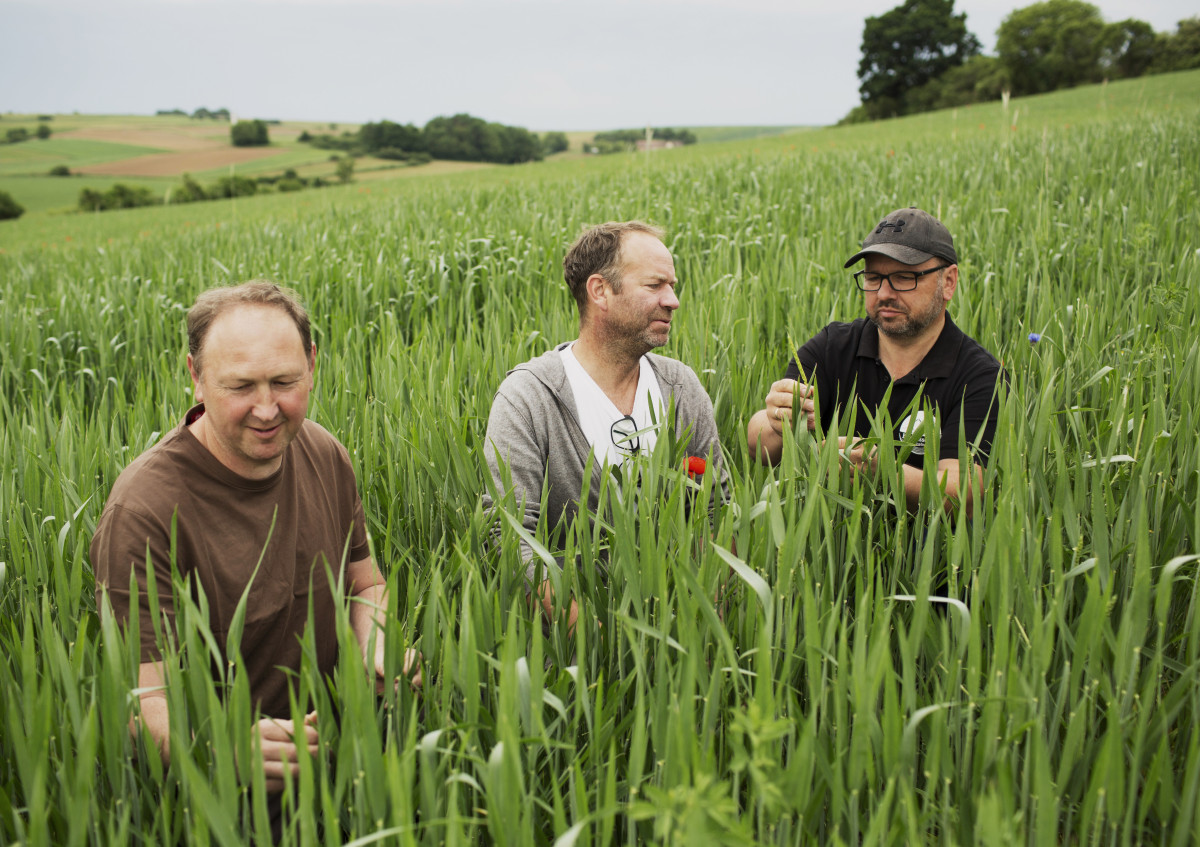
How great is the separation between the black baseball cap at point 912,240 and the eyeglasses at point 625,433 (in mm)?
952

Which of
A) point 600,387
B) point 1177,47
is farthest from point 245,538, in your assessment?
point 1177,47

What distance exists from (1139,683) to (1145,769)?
17cm

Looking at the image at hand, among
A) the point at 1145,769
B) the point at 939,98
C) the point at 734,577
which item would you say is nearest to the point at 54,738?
the point at 734,577

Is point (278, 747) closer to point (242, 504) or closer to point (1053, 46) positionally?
point (242, 504)

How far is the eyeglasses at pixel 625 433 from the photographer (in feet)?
7.75

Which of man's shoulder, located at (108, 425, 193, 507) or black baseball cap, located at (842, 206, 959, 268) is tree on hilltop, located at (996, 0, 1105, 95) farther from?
man's shoulder, located at (108, 425, 193, 507)

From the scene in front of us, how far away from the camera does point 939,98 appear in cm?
4994

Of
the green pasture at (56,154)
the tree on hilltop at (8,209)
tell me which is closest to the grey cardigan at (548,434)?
the tree on hilltop at (8,209)

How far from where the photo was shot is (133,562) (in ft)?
4.70

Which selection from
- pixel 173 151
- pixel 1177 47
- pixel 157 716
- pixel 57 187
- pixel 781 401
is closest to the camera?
pixel 157 716

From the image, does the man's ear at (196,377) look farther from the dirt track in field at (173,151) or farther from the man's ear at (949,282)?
the dirt track in field at (173,151)

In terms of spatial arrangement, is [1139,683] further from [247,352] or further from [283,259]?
[283,259]

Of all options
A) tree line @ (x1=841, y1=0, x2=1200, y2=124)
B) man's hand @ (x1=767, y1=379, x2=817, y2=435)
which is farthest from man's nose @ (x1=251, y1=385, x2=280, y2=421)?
tree line @ (x1=841, y1=0, x2=1200, y2=124)

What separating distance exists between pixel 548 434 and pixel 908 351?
124 cm
